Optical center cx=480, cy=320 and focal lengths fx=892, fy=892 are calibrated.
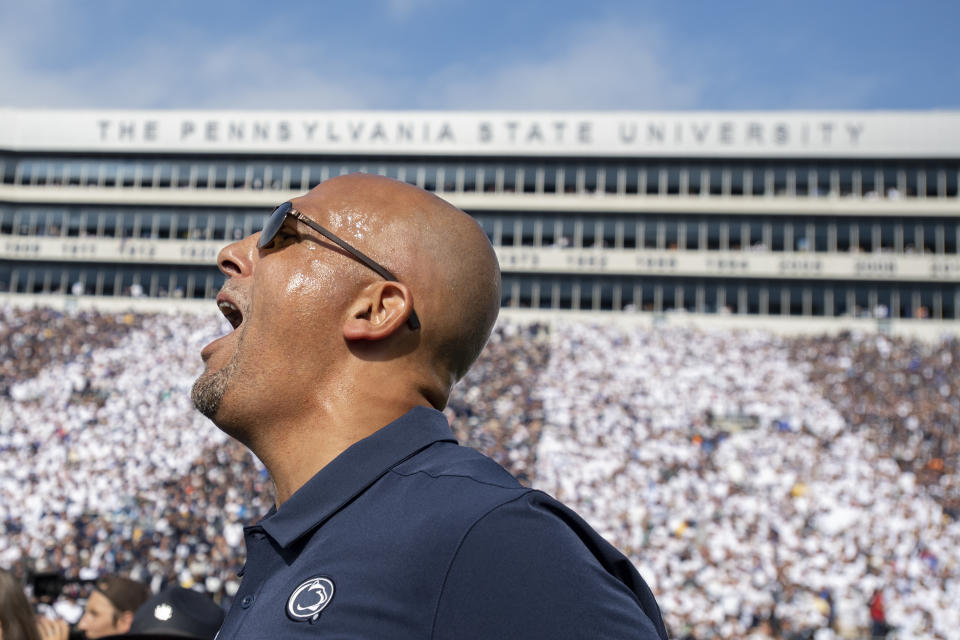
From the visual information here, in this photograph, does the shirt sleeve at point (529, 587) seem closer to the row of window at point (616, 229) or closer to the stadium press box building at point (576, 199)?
the stadium press box building at point (576, 199)

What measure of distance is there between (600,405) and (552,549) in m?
21.2

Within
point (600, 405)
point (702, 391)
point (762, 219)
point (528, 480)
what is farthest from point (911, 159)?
point (528, 480)

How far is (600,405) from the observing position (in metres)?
21.8

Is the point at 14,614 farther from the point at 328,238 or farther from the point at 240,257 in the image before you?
the point at 328,238

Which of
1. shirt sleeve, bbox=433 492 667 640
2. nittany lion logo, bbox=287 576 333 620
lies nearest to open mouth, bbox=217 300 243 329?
nittany lion logo, bbox=287 576 333 620

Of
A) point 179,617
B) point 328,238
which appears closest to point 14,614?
point 179,617

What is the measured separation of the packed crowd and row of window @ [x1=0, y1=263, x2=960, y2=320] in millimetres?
5892

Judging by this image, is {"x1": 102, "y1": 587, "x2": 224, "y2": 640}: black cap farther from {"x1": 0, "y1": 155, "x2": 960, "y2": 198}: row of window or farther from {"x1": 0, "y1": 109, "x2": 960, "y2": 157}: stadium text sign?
{"x1": 0, "y1": 109, "x2": 960, "y2": 157}: stadium text sign

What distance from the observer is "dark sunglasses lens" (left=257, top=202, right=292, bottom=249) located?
1.39m

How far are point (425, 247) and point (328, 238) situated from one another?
148mm

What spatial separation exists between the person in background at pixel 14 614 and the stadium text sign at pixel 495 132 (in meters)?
35.5

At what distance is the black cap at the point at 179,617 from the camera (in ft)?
10.2

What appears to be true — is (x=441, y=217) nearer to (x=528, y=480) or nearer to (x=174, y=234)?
(x=528, y=480)

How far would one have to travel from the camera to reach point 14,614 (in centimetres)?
281
